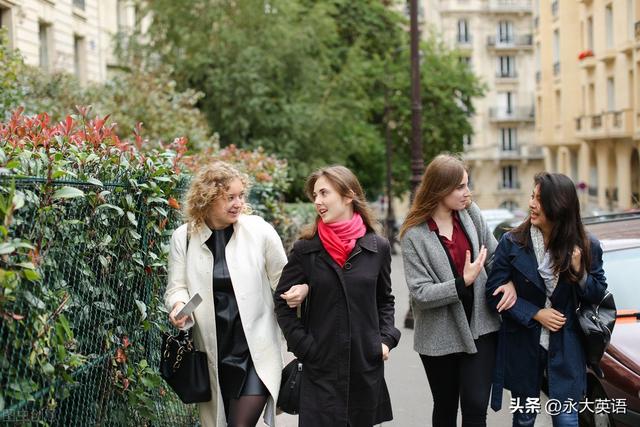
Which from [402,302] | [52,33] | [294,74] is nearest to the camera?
[402,302]

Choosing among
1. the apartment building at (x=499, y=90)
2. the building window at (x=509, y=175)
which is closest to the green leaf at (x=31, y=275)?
the apartment building at (x=499, y=90)

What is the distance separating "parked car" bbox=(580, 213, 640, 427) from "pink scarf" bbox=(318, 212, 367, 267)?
2.14 metres

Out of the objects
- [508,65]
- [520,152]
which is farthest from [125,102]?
[508,65]

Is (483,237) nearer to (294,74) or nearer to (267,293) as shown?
(267,293)

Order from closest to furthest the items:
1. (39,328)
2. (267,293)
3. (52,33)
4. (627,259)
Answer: (39,328) < (267,293) < (627,259) < (52,33)

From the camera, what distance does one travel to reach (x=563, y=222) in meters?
5.01

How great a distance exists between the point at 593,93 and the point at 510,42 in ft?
103

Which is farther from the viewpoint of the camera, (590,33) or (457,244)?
(590,33)

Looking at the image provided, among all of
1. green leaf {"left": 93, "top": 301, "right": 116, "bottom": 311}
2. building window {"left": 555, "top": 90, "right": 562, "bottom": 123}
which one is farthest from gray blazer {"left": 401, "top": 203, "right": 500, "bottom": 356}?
building window {"left": 555, "top": 90, "right": 562, "bottom": 123}

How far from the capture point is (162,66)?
24.3 m

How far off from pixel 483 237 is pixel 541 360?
2.57 feet

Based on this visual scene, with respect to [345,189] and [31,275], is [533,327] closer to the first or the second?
[345,189]

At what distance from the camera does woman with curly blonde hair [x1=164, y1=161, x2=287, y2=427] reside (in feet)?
15.8

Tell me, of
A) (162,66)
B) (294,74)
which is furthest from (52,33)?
(294,74)
